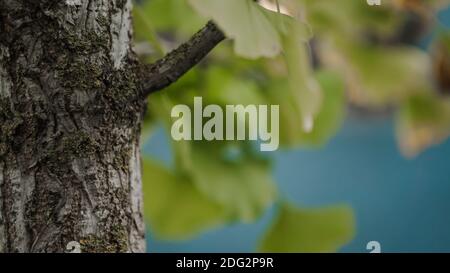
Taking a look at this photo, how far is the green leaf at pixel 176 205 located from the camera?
0.64 m

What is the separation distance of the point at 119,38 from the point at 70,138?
0.05m

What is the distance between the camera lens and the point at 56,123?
1.01 feet

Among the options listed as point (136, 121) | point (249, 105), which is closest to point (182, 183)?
point (249, 105)

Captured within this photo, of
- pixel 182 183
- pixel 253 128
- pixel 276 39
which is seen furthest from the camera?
pixel 182 183

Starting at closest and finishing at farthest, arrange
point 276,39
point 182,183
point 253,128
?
point 276,39
point 253,128
point 182,183

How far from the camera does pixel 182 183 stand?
64 cm

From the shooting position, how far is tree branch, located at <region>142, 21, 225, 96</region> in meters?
0.32

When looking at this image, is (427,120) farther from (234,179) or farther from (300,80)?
(300,80)

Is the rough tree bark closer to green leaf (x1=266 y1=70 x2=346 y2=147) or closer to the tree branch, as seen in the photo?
the tree branch

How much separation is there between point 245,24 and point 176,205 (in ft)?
1.27

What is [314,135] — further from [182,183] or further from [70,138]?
[70,138]

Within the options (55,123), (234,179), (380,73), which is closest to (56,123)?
(55,123)

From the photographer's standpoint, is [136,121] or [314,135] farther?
[314,135]

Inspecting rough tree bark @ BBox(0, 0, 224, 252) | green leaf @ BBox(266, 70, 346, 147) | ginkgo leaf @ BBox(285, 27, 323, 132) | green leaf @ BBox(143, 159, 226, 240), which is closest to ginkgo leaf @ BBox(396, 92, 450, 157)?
green leaf @ BBox(266, 70, 346, 147)
